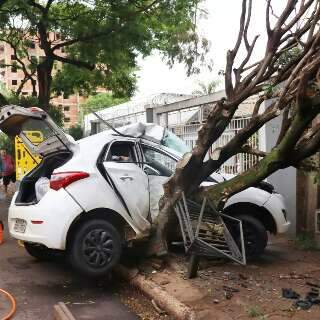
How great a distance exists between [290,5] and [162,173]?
2.58 metres

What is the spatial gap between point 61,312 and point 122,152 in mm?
2364

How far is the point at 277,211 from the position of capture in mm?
6875

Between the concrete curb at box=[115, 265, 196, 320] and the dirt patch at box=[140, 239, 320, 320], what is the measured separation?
0.28 feet

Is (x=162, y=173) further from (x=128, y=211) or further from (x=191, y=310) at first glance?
(x=191, y=310)

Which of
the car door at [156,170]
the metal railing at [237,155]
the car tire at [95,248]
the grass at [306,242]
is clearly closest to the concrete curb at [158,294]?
the car tire at [95,248]

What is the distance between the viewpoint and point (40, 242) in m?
5.76

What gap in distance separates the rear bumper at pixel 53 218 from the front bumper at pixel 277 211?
8.65 feet

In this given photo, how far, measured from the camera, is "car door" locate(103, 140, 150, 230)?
20.2 feet

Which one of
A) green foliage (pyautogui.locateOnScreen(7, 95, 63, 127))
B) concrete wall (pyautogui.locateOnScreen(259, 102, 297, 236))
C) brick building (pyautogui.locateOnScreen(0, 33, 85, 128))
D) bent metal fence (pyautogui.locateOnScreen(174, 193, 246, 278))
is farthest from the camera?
brick building (pyautogui.locateOnScreen(0, 33, 85, 128))

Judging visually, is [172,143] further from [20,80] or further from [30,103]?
[20,80]

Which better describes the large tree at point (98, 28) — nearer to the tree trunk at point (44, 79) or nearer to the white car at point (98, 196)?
the tree trunk at point (44, 79)

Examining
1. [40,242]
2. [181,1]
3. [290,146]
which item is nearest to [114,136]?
[40,242]

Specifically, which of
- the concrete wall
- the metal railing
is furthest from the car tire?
the concrete wall

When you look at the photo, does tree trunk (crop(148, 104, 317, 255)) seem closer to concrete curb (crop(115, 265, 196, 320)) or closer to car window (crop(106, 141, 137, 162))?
concrete curb (crop(115, 265, 196, 320))
